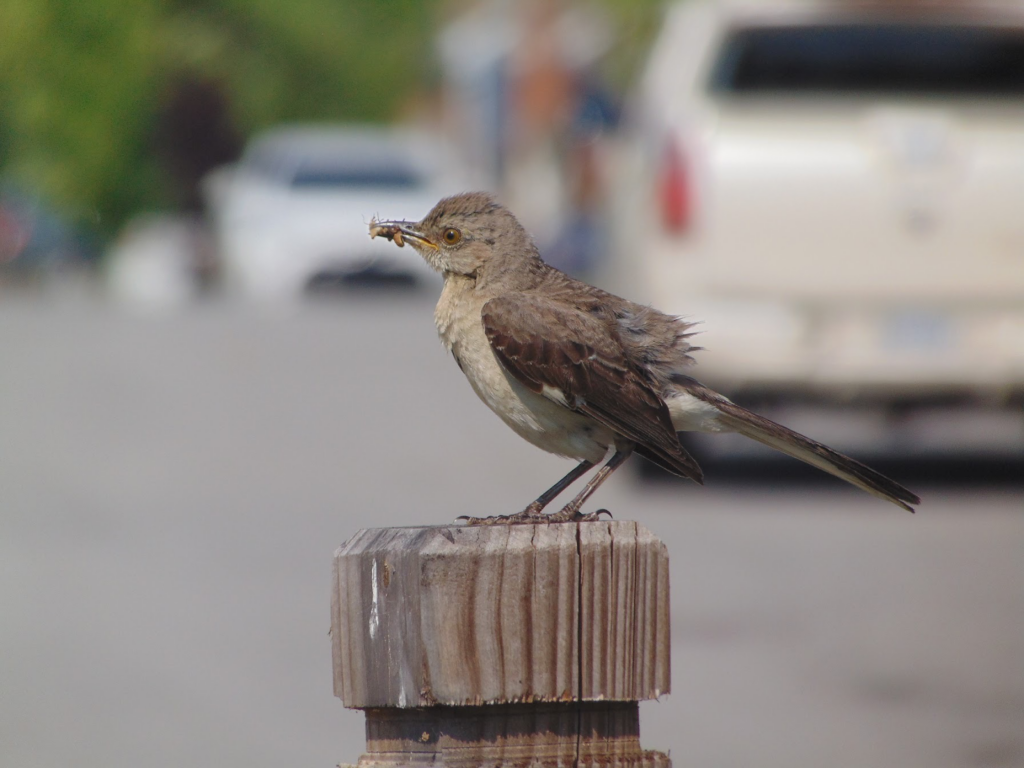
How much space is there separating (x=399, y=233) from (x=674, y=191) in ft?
15.9

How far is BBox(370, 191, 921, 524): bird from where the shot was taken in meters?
4.13

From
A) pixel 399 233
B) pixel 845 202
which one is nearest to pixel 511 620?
pixel 399 233

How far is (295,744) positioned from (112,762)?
0.70m

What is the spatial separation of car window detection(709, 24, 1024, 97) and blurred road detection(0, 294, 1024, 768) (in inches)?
99.7

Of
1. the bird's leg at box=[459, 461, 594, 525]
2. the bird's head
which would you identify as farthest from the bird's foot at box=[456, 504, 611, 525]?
the bird's head

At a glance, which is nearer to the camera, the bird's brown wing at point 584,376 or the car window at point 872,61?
the bird's brown wing at point 584,376

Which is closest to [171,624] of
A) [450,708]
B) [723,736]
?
[723,736]

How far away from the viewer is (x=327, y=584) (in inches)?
340

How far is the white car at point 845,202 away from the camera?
8.86 m

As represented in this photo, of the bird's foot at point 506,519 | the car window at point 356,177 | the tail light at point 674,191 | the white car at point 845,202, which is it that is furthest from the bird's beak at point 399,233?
the car window at point 356,177

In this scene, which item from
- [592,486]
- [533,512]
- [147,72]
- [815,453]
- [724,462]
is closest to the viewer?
[815,453]

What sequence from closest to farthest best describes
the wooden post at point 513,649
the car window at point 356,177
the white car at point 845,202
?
the wooden post at point 513,649
the white car at point 845,202
the car window at point 356,177

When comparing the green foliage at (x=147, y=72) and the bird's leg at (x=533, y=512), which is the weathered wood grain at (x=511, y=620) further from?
the green foliage at (x=147, y=72)

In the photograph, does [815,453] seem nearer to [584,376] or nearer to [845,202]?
[584,376]
